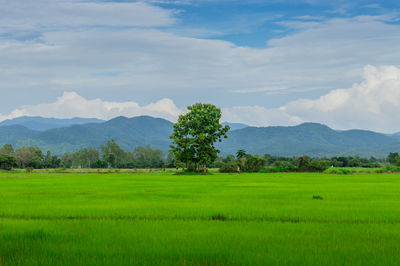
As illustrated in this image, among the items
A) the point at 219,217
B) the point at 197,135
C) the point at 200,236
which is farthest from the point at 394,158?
the point at 200,236

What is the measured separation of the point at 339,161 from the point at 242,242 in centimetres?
10338

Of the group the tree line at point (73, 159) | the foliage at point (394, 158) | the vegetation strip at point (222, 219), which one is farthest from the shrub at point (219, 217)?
the foliage at point (394, 158)

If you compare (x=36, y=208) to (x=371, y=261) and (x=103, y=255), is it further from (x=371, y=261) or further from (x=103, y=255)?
(x=371, y=261)

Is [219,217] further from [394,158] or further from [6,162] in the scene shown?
[394,158]

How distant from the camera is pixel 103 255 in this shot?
8.36 m

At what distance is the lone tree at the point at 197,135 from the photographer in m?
65.0

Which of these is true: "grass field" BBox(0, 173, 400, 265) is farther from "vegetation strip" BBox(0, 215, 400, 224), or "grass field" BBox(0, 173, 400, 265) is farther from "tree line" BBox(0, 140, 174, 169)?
"tree line" BBox(0, 140, 174, 169)

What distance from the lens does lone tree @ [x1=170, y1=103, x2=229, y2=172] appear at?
6500cm

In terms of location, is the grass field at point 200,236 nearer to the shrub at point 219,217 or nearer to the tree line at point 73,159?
the shrub at point 219,217

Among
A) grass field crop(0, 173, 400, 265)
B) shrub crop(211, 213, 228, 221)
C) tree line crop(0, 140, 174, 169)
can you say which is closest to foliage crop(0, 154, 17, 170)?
tree line crop(0, 140, 174, 169)

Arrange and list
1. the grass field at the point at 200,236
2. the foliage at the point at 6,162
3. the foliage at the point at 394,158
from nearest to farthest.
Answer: the grass field at the point at 200,236, the foliage at the point at 6,162, the foliage at the point at 394,158

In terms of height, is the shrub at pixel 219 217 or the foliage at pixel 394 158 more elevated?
the foliage at pixel 394 158

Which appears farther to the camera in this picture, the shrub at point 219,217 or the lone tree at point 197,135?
the lone tree at point 197,135

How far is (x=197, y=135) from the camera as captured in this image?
65688mm
